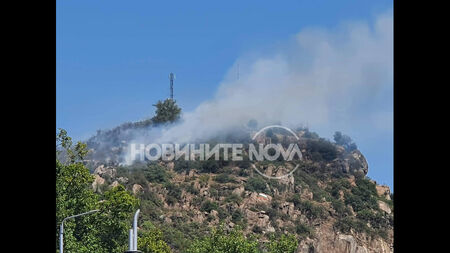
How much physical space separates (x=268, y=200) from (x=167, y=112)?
16565 millimetres

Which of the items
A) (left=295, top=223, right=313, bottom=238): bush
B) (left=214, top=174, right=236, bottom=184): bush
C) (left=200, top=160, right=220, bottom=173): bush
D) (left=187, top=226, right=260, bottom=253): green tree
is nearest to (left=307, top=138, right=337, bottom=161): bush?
(left=214, top=174, right=236, bottom=184): bush

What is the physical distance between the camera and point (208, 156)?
82688 mm

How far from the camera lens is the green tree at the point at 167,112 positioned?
86.2 metres

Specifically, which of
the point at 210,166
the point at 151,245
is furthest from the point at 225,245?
the point at 210,166

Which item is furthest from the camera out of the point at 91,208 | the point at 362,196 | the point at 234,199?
the point at 362,196

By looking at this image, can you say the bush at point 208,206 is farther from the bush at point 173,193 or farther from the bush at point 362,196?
the bush at point 362,196

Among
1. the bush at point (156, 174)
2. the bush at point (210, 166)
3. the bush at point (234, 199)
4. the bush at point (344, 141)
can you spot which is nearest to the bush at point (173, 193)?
the bush at point (156, 174)

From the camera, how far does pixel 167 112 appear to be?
8712cm

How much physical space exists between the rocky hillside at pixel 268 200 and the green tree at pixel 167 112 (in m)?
7.21

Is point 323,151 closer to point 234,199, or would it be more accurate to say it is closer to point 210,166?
point 210,166

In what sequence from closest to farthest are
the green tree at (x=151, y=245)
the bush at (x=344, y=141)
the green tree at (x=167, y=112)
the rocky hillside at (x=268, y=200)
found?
the green tree at (x=151, y=245) → the rocky hillside at (x=268, y=200) → the bush at (x=344, y=141) → the green tree at (x=167, y=112)
